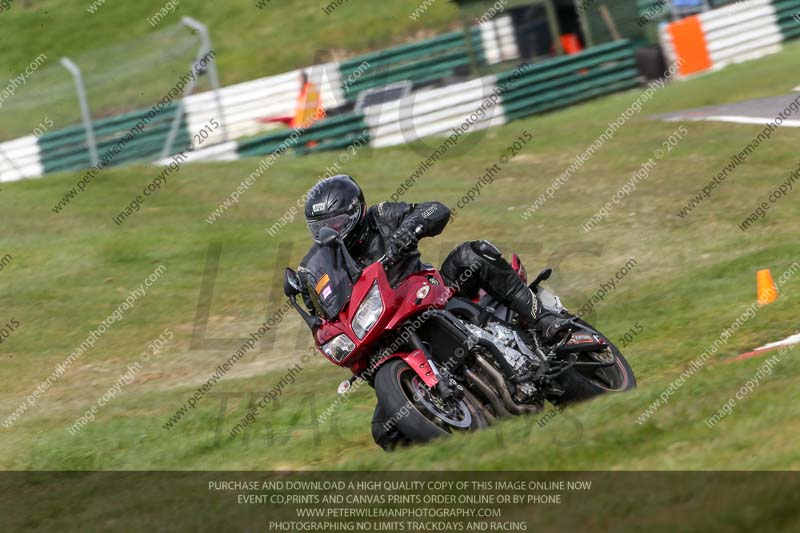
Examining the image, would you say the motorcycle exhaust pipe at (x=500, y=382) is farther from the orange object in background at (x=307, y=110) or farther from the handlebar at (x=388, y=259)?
the orange object in background at (x=307, y=110)

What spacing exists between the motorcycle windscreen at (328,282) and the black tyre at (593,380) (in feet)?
5.98

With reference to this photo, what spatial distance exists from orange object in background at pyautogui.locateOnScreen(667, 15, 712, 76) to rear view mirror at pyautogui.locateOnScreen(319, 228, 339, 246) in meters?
21.0

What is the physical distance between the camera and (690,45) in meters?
26.1

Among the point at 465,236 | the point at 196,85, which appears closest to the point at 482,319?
the point at 465,236

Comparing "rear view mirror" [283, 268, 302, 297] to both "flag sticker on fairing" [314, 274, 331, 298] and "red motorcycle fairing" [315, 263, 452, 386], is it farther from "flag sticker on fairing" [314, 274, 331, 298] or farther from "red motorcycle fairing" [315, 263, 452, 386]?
"red motorcycle fairing" [315, 263, 452, 386]

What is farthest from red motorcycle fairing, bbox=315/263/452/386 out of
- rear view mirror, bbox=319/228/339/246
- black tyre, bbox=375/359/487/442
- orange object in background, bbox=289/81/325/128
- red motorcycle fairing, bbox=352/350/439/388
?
orange object in background, bbox=289/81/325/128

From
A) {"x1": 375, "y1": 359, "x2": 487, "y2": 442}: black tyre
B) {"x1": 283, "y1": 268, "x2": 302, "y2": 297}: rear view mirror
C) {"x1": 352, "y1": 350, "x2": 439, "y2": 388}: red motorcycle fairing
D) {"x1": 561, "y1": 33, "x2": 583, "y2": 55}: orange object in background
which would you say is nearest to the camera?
{"x1": 375, "y1": 359, "x2": 487, "y2": 442}: black tyre

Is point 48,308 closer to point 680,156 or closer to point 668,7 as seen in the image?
point 680,156

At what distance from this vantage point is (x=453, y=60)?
28.8 meters

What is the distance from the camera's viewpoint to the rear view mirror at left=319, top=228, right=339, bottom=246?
685cm

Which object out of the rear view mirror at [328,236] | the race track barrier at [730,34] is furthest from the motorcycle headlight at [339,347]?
the race track barrier at [730,34]

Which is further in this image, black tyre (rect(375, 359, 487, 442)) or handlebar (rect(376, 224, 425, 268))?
handlebar (rect(376, 224, 425, 268))

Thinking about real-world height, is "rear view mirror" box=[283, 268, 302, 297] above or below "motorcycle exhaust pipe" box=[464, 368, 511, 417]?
above

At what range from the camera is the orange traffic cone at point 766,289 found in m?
10.3
